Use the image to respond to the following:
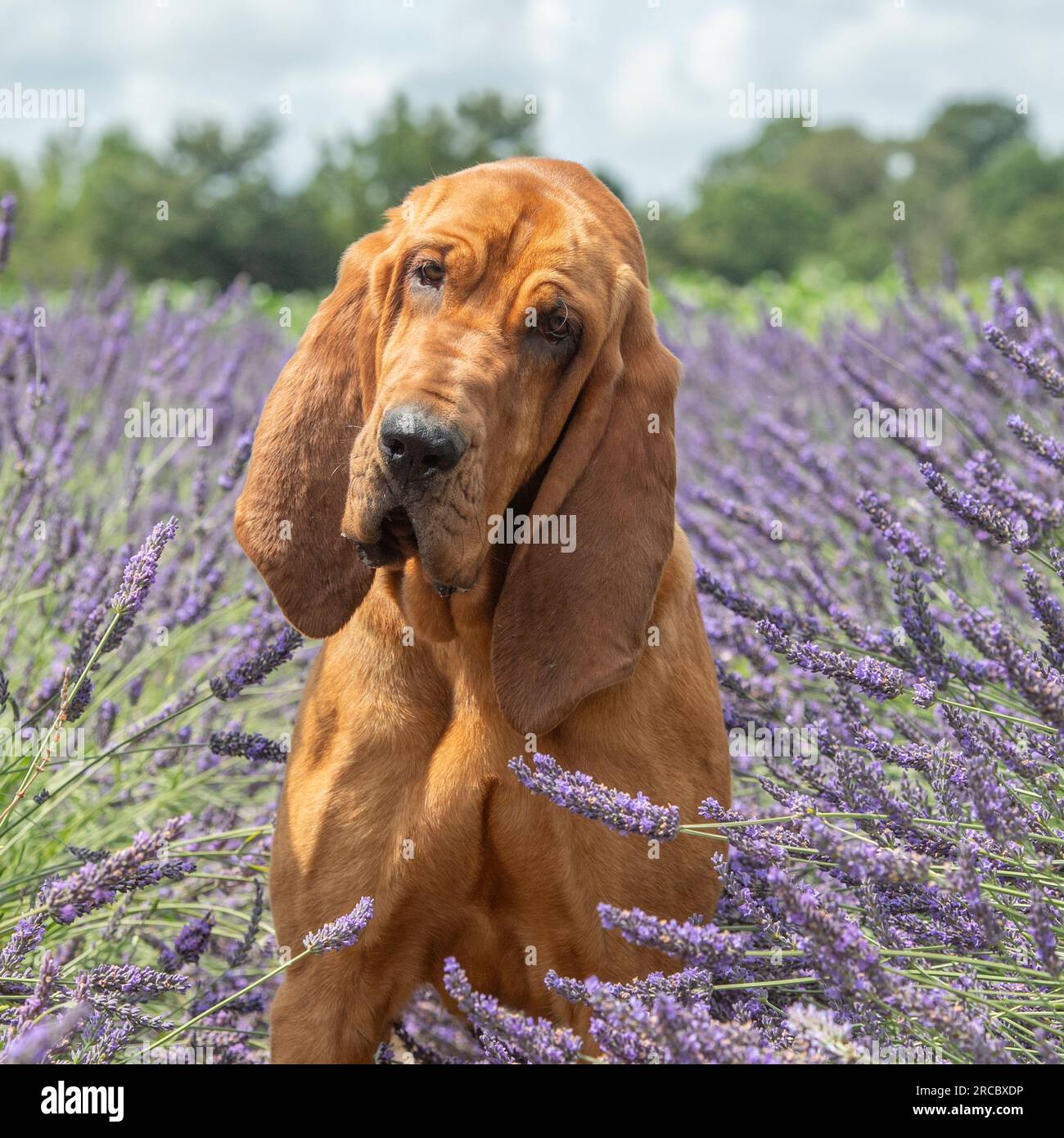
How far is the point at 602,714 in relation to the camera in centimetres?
234

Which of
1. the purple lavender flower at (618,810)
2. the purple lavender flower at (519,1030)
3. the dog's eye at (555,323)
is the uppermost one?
the dog's eye at (555,323)

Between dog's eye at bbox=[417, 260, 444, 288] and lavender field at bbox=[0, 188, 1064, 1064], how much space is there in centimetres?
63

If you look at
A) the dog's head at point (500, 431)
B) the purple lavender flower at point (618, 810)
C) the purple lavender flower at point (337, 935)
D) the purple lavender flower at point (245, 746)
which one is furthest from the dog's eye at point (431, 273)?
the purple lavender flower at point (337, 935)

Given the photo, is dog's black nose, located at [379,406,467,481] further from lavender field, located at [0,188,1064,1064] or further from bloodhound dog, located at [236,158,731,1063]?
lavender field, located at [0,188,1064,1064]

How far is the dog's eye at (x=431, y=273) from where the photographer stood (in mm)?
2314

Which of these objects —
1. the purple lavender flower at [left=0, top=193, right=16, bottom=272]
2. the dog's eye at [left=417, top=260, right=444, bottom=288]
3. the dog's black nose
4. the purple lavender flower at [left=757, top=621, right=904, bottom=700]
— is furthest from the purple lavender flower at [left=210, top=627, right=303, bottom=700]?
the purple lavender flower at [left=0, top=193, right=16, bottom=272]

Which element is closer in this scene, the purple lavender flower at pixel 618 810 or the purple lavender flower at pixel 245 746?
the purple lavender flower at pixel 618 810

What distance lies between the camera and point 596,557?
2.34 meters

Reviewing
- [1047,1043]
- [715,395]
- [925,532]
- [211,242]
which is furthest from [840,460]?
[211,242]

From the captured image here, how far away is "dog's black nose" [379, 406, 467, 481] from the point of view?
202 cm

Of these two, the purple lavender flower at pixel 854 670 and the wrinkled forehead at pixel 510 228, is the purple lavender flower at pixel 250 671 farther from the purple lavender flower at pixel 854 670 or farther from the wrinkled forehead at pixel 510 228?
the purple lavender flower at pixel 854 670

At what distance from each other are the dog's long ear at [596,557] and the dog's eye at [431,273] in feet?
1.05
